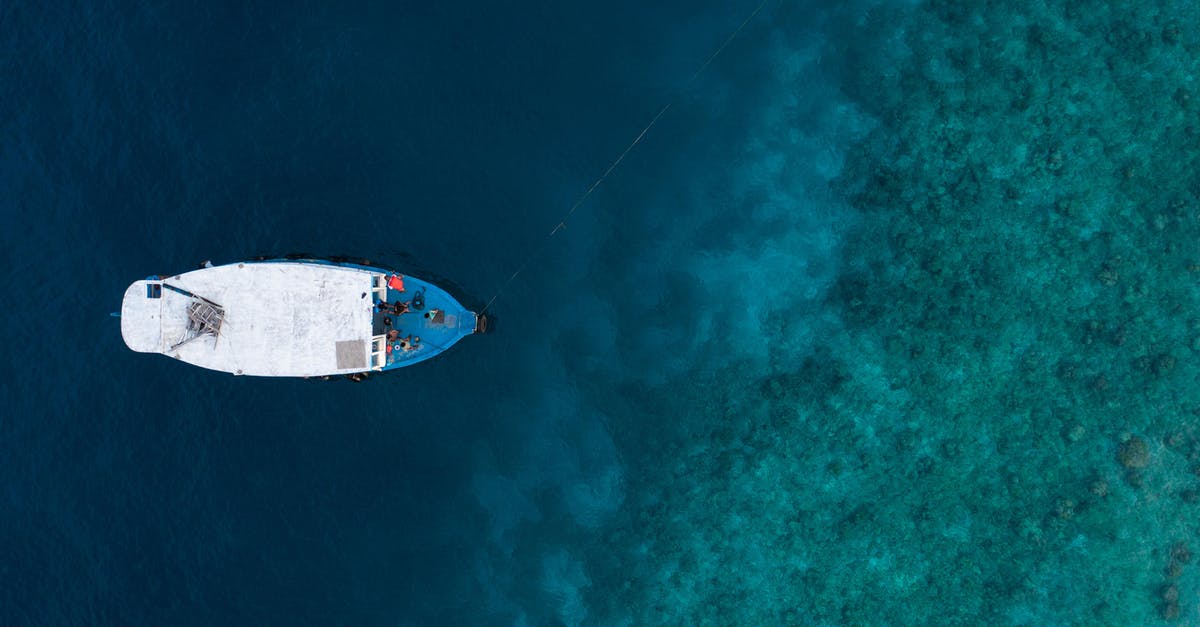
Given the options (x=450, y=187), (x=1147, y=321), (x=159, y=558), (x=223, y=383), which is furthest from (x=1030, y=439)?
(x=159, y=558)

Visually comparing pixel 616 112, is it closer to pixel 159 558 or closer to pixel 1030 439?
pixel 1030 439

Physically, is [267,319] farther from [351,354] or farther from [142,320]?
[142,320]

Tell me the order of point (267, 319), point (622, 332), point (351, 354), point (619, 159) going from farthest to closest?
point (622, 332)
point (619, 159)
point (267, 319)
point (351, 354)

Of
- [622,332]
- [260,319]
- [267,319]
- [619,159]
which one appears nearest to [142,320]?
[260,319]

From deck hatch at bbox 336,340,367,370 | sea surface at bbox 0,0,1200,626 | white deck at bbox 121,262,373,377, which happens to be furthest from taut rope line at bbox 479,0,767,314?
white deck at bbox 121,262,373,377

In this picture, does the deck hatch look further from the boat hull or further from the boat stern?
the boat stern

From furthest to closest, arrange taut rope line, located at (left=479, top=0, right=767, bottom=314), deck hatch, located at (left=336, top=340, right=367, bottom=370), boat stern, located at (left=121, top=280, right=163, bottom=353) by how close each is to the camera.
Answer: taut rope line, located at (left=479, top=0, right=767, bottom=314), boat stern, located at (left=121, top=280, right=163, bottom=353), deck hatch, located at (left=336, top=340, right=367, bottom=370)
